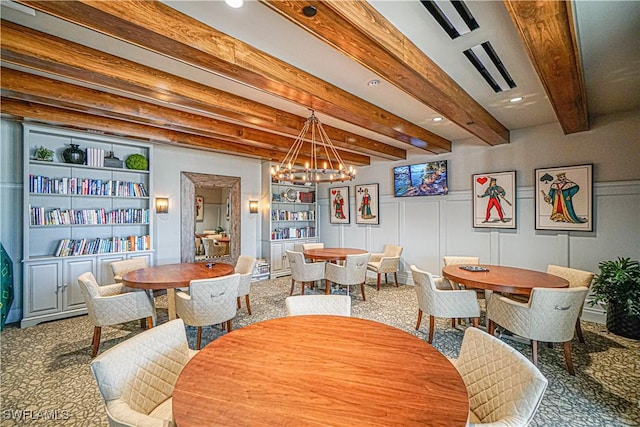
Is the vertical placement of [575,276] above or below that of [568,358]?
above

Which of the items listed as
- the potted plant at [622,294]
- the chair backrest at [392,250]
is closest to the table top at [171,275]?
the chair backrest at [392,250]

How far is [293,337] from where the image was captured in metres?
1.70

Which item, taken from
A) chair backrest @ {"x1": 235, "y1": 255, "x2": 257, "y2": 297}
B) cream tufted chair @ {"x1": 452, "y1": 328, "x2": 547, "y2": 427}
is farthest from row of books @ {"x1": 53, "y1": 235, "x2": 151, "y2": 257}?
cream tufted chair @ {"x1": 452, "y1": 328, "x2": 547, "y2": 427}

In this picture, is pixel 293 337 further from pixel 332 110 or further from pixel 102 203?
pixel 102 203

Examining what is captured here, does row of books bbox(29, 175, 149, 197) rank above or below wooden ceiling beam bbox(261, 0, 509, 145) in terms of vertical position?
below

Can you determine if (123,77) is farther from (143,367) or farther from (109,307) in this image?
(143,367)

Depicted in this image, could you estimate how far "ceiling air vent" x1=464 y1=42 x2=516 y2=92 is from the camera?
2.44 m

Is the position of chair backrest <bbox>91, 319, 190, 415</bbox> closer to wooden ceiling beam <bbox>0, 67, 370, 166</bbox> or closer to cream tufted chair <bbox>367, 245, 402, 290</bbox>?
wooden ceiling beam <bbox>0, 67, 370, 166</bbox>

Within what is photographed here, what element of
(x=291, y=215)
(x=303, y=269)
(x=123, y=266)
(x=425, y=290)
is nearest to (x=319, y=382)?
(x=425, y=290)

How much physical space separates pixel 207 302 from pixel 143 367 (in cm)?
146

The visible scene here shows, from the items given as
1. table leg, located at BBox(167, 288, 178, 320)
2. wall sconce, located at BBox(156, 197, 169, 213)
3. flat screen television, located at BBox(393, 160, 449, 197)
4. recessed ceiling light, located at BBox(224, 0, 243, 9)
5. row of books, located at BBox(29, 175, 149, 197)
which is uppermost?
recessed ceiling light, located at BBox(224, 0, 243, 9)

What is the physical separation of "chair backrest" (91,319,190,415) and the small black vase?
396 centimetres

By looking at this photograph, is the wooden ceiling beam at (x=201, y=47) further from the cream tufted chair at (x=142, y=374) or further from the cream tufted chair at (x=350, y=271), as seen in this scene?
the cream tufted chair at (x=350, y=271)

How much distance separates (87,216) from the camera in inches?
→ 170
